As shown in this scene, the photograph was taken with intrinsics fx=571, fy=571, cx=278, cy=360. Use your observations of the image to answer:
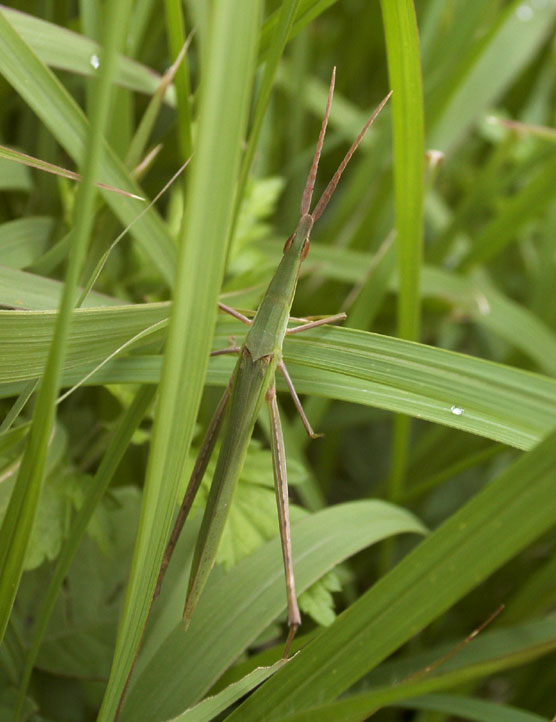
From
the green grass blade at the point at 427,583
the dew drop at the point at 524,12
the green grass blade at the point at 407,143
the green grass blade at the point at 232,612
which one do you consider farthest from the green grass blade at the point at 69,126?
the dew drop at the point at 524,12

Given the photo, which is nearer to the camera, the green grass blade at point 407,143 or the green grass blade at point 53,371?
the green grass blade at point 53,371

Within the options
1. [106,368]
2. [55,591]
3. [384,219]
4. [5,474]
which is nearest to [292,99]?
[384,219]

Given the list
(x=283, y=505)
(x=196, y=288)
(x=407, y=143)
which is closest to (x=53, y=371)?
(x=196, y=288)

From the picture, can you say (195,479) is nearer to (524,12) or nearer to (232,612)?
(232,612)

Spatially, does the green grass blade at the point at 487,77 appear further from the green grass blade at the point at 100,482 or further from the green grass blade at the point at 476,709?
the green grass blade at the point at 476,709

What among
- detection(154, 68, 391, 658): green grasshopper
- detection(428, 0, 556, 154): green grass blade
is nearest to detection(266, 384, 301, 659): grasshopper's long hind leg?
detection(154, 68, 391, 658): green grasshopper

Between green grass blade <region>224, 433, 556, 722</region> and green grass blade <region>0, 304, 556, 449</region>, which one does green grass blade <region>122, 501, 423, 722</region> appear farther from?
green grass blade <region>0, 304, 556, 449</region>

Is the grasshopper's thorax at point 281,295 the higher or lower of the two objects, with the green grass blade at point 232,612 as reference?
higher
